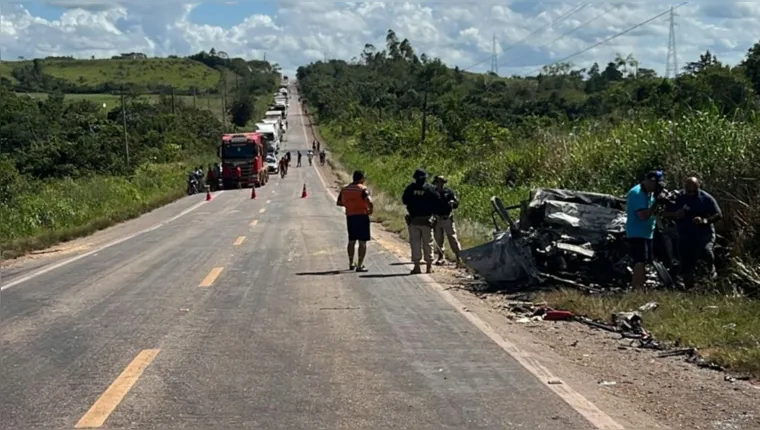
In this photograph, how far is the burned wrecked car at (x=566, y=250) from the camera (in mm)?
13750

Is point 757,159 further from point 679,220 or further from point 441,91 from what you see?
point 441,91

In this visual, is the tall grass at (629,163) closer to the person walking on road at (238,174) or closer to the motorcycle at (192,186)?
the person walking on road at (238,174)

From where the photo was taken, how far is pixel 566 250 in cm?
1371

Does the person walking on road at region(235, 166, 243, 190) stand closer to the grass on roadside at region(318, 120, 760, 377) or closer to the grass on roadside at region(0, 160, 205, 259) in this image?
the grass on roadside at region(0, 160, 205, 259)

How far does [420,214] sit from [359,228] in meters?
1.17

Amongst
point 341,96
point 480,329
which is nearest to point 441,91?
point 341,96

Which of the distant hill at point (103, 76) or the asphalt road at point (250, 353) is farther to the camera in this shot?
the distant hill at point (103, 76)

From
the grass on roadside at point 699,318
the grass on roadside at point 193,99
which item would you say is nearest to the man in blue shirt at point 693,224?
the grass on roadside at point 699,318

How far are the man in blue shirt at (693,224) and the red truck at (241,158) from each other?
42.4 m

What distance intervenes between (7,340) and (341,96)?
13534 centimetres

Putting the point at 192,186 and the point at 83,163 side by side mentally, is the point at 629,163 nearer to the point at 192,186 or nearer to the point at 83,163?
the point at 192,186

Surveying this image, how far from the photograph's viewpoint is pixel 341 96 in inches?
5655

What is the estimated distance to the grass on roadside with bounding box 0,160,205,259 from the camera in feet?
80.5

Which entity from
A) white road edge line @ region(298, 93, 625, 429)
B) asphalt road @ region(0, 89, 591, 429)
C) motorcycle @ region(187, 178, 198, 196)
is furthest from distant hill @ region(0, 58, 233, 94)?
white road edge line @ region(298, 93, 625, 429)
